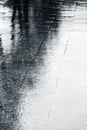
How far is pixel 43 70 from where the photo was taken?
33.6 feet

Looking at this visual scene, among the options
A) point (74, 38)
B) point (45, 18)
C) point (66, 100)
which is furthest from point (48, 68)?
point (45, 18)

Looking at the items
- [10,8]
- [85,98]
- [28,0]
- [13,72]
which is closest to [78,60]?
[13,72]

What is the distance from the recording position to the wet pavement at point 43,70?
7789mm

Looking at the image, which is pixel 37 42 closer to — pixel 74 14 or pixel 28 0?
pixel 74 14

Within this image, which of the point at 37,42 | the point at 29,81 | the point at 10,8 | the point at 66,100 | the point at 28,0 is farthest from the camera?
the point at 28,0

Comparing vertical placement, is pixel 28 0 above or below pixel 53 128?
below

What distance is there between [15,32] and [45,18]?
2.45 m

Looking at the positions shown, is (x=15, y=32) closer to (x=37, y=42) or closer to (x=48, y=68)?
(x=37, y=42)

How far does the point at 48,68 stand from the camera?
10.4m

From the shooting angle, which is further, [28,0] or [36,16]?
[28,0]

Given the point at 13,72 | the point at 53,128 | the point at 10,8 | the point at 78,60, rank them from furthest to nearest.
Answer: the point at 10,8, the point at 78,60, the point at 13,72, the point at 53,128

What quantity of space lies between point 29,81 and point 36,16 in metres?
7.42

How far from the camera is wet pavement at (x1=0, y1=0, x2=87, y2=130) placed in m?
7.79

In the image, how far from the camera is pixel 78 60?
432 inches
